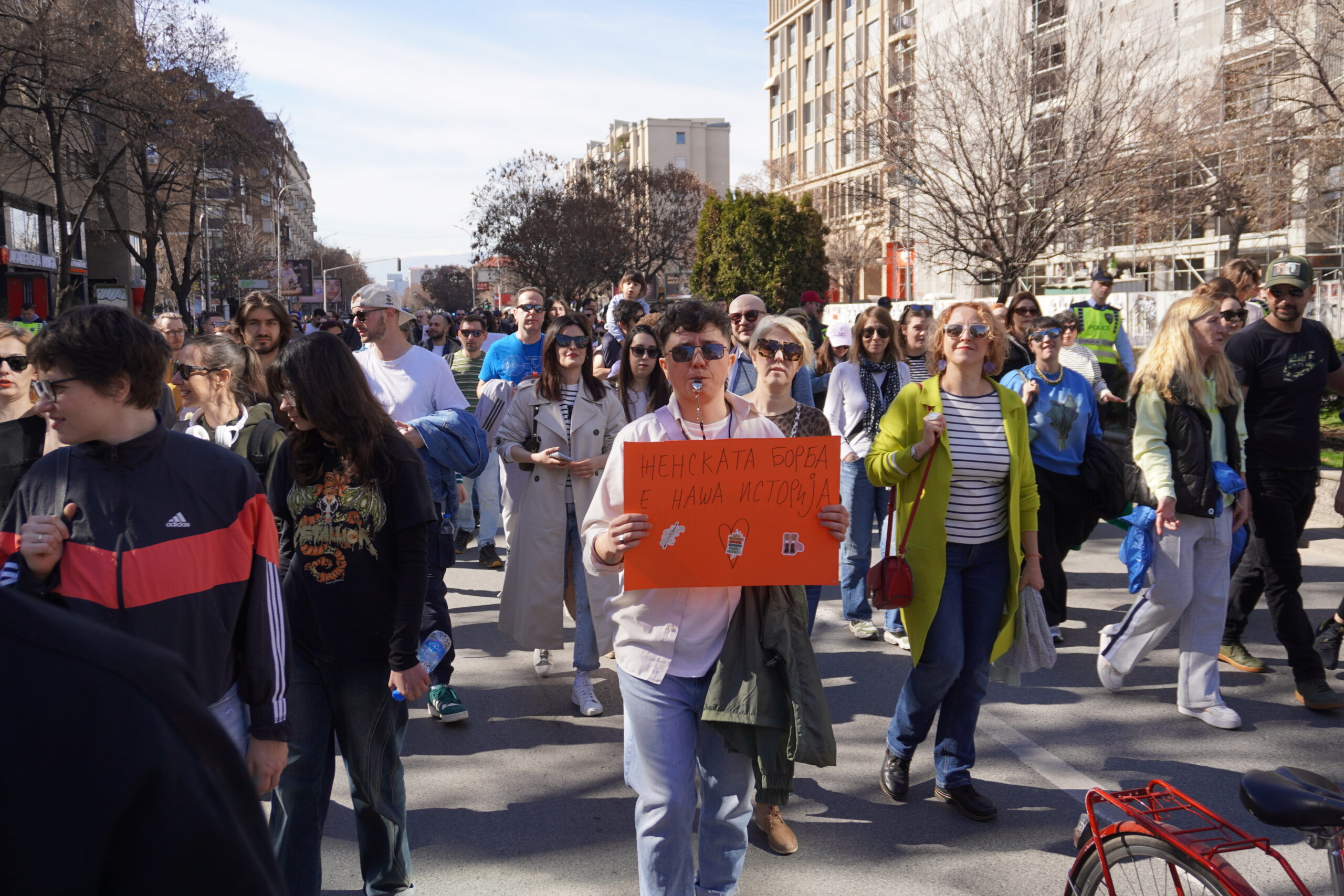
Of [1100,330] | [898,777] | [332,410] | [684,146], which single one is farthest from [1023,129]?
[684,146]

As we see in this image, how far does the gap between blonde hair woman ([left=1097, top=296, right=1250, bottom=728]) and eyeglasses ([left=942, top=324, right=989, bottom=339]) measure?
151cm

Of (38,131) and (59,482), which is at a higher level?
(38,131)

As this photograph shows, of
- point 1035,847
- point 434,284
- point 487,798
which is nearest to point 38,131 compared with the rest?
point 487,798

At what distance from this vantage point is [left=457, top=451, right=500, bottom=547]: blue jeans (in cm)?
931

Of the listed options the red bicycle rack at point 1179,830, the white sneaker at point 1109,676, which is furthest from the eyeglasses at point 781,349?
the red bicycle rack at point 1179,830

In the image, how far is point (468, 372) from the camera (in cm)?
1027

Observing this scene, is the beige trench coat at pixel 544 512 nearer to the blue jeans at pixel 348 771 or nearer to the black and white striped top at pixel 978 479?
the black and white striped top at pixel 978 479

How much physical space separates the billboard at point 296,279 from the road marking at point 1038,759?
5651 centimetres

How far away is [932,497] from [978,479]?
0.20m

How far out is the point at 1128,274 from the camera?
39.3 m

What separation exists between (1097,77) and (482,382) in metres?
16.1

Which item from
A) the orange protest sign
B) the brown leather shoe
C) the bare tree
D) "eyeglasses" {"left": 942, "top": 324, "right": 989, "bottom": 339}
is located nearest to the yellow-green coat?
"eyeglasses" {"left": 942, "top": 324, "right": 989, "bottom": 339}

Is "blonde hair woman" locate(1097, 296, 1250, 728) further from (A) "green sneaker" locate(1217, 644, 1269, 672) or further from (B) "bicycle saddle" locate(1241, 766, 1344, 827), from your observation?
(B) "bicycle saddle" locate(1241, 766, 1344, 827)

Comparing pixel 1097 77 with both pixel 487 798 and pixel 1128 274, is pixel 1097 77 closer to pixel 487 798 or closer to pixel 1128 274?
pixel 487 798
